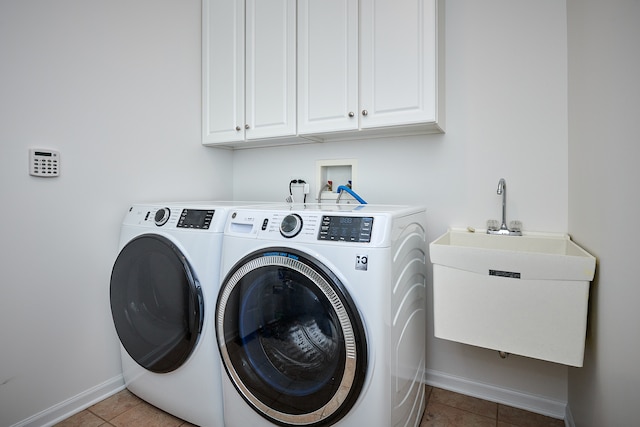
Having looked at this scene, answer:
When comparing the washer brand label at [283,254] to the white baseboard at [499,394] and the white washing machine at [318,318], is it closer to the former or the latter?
the white washing machine at [318,318]

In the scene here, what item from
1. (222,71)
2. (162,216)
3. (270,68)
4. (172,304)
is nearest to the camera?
(172,304)

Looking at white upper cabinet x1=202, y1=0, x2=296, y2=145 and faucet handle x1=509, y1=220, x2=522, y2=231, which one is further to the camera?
white upper cabinet x1=202, y1=0, x2=296, y2=145

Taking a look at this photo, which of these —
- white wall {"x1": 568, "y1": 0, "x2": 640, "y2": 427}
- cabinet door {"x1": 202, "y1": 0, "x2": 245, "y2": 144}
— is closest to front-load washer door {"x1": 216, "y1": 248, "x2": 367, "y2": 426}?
white wall {"x1": 568, "y1": 0, "x2": 640, "y2": 427}

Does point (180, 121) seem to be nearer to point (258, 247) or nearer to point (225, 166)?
point (225, 166)

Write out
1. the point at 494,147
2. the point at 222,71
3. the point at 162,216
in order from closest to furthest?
1. the point at 162,216
2. the point at 494,147
3. the point at 222,71

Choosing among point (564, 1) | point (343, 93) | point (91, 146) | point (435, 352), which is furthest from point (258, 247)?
point (564, 1)

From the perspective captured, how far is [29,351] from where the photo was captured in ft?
4.77

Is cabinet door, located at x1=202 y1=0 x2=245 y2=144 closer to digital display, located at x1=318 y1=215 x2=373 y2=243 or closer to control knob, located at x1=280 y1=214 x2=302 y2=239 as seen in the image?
control knob, located at x1=280 y1=214 x2=302 y2=239

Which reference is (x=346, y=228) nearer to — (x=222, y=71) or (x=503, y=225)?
(x=503, y=225)

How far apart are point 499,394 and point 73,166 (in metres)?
2.46

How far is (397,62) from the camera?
5.10 feet

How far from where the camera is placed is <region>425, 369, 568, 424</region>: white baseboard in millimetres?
1558

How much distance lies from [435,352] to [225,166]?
1.92m

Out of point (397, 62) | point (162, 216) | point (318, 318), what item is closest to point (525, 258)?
point (318, 318)
